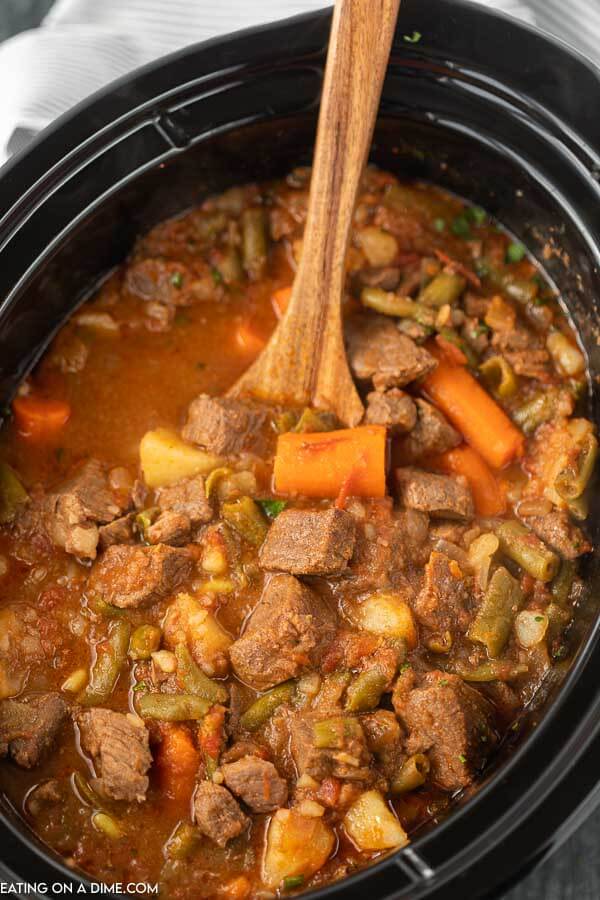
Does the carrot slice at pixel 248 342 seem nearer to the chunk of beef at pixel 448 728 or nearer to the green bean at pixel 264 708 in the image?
the green bean at pixel 264 708

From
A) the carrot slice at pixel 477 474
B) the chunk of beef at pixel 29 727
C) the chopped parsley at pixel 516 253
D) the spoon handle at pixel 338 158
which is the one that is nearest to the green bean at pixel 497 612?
the carrot slice at pixel 477 474

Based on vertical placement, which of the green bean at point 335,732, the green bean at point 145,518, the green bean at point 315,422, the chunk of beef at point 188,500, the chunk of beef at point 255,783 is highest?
the green bean at point 315,422

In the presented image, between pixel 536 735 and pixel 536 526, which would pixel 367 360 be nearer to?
pixel 536 526

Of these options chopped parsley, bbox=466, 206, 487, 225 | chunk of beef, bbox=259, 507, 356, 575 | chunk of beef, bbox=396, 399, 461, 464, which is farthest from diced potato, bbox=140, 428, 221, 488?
chopped parsley, bbox=466, 206, 487, 225

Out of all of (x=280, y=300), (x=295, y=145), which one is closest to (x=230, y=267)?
(x=280, y=300)

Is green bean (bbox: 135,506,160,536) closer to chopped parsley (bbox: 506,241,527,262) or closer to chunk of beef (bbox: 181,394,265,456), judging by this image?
chunk of beef (bbox: 181,394,265,456)
